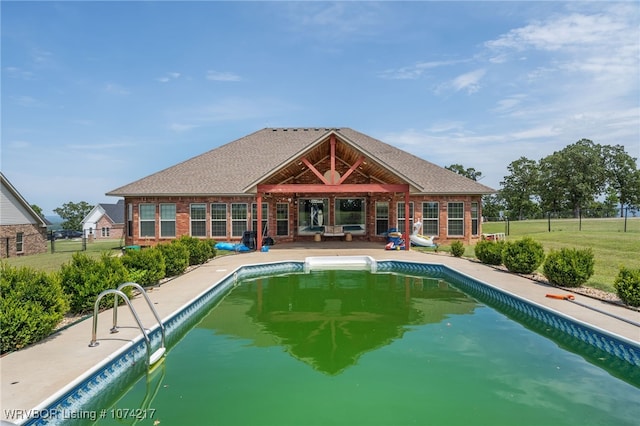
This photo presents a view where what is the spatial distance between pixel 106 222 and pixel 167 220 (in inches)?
1321

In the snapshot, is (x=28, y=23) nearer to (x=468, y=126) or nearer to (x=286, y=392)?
(x=286, y=392)

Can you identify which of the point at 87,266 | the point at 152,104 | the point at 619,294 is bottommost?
the point at 619,294

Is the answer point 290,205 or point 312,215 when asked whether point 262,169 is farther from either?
point 312,215

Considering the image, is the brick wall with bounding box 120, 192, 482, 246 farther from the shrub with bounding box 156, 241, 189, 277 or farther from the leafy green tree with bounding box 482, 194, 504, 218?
the leafy green tree with bounding box 482, 194, 504, 218

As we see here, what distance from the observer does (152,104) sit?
66.1 feet

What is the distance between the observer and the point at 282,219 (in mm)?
21312

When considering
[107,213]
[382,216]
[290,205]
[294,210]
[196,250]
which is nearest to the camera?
[196,250]

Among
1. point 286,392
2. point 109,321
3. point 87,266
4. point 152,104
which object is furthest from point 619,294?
point 152,104

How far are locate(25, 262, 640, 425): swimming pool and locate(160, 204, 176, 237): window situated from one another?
12009 millimetres

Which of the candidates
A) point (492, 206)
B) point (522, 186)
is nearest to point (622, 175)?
point (522, 186)

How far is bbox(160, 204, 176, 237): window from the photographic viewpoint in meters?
20.2

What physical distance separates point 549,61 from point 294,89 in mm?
13766

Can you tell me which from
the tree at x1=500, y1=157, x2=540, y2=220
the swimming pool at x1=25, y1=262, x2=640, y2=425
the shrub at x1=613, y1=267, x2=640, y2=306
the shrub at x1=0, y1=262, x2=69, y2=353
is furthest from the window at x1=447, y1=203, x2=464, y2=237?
the tree at x1=500, y1=157, x2=540, y2=220

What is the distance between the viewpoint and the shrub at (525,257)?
11.9m
